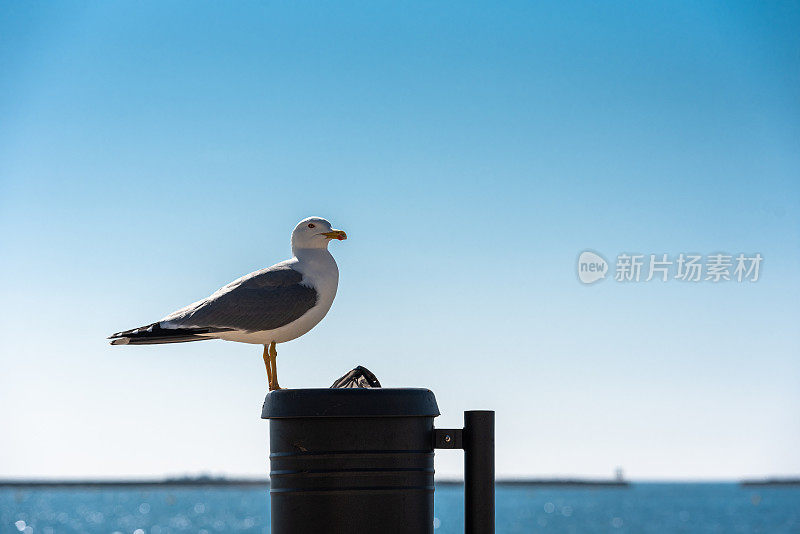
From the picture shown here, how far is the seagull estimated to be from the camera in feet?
15.9

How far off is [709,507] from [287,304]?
131341 millimetres

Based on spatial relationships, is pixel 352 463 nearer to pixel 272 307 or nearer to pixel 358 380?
pixel 358 380

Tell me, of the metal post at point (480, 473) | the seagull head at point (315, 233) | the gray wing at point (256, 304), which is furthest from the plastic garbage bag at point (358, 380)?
the seagull head at point (315, 233)

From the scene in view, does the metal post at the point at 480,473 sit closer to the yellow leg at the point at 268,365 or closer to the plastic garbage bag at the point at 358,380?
the plastic garbage bag at the point at 358,380

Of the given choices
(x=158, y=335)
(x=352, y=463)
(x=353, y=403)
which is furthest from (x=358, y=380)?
(x=158, y=335)

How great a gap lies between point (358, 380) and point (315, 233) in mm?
1064

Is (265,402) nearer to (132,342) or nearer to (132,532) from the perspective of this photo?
(132,342)

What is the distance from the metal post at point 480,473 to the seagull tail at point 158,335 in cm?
158

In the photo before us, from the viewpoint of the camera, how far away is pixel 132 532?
300 ft

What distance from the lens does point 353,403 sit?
12.2ft

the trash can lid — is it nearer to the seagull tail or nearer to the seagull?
the seagull

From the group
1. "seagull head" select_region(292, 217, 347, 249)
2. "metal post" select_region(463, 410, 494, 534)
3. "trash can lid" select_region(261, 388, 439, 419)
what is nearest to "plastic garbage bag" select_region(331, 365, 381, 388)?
"trash can lid" select_region(261, 388, 439, 419)

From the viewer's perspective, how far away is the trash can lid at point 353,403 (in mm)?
3705

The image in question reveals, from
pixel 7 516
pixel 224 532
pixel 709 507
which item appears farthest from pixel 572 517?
pixel 7 516
